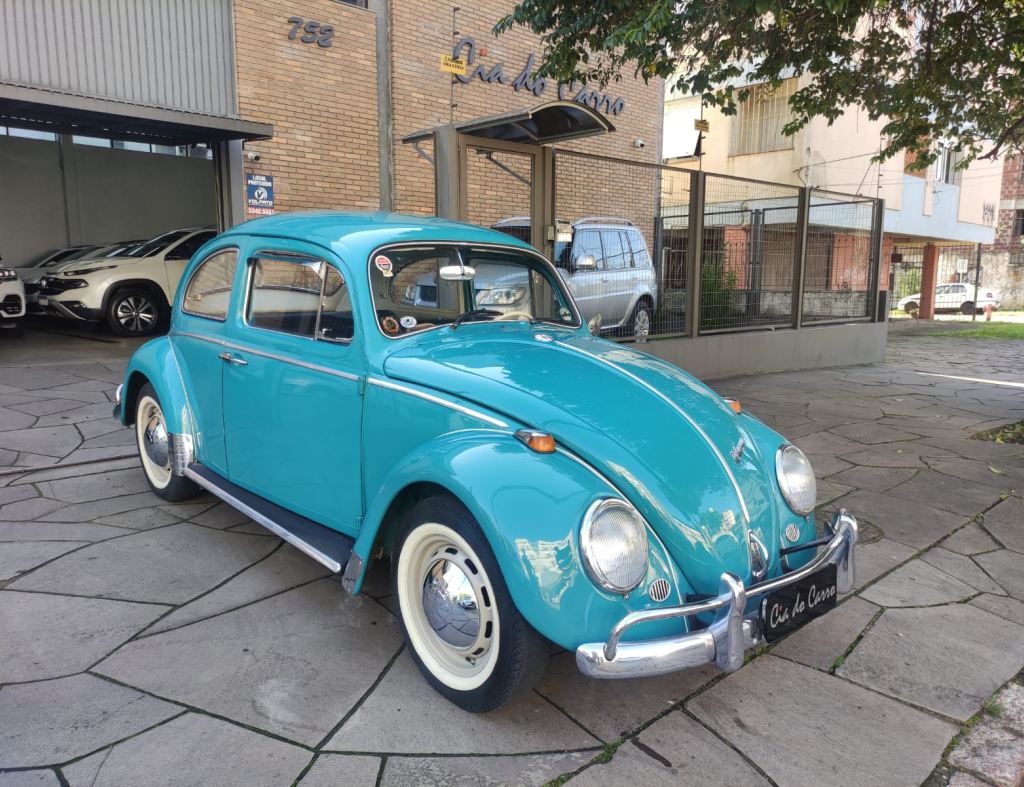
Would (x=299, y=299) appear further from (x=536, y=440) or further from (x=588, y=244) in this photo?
(x=588, y=244)

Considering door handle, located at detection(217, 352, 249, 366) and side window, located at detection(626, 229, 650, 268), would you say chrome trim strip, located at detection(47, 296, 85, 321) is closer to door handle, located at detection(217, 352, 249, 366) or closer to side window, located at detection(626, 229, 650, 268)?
side window, located at detection(626, 229, 650, 268)

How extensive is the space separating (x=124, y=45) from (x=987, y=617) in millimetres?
10253

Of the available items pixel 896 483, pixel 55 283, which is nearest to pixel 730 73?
pixel 896 483

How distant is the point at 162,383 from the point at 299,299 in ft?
4.23

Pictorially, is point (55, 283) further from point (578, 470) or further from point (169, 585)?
point (578, 470)

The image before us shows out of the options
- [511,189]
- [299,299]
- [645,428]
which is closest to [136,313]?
[511,189]

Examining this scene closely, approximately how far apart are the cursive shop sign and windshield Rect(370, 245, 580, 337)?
319 inches

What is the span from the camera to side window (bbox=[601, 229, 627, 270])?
8.19 metres

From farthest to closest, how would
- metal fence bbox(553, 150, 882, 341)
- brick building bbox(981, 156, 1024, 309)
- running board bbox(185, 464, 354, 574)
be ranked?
brick building bbox(981, 156, 1024, 309)
metal fence bbox(553, 150, 882, 341)
running board bbox(185, 464, 354, 574)

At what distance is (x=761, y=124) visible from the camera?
731 inches

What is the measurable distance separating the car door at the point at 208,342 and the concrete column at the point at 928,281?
25974mm

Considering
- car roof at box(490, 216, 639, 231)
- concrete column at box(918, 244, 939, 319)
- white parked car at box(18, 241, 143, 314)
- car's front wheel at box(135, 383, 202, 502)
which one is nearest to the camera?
car's front wheel at box(135, 383, 202, 502)

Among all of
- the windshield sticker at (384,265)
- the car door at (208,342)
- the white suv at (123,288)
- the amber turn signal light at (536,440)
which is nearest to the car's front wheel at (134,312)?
the white suv at (123,288)

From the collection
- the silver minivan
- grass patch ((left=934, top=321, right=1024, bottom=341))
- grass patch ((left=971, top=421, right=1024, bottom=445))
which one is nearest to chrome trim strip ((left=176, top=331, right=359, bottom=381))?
the silver minivan
